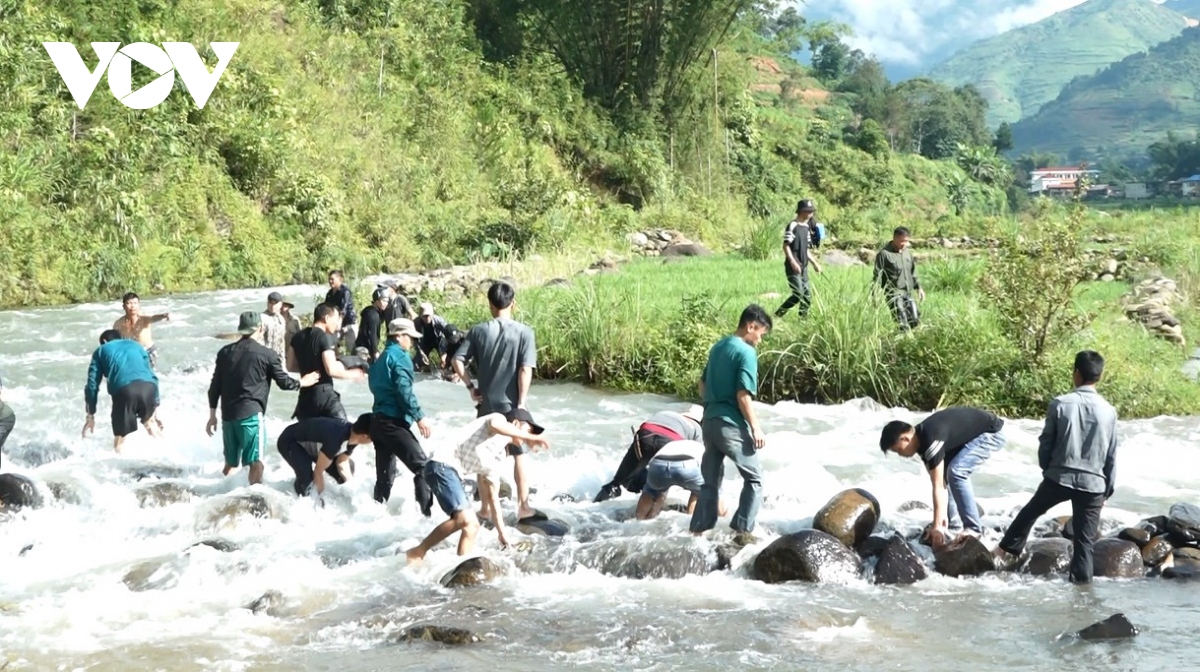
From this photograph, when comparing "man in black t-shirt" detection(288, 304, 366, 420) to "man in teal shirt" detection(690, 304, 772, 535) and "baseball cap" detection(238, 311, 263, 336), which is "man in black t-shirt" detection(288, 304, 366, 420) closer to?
A: "baseball cap" detection(238, 311, 263, 336)

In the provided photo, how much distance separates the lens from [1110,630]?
23.8ft

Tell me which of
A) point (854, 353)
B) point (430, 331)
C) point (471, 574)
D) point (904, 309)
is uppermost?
point (904, 309)

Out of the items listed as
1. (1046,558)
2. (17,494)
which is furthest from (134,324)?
(1046,558)

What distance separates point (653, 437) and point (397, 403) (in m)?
2.00

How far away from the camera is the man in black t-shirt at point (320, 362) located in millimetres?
9961

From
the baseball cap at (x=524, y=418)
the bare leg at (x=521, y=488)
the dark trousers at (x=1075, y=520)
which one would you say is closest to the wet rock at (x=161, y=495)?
the bare leg at (x=521, y=488)

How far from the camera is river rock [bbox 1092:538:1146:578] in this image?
8547 millimetres

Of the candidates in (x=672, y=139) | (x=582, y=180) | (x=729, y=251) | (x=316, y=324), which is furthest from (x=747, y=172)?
(x=316, y=324)

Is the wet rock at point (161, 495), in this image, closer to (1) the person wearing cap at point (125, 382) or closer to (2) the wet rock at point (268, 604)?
(1) the person wearing cap at point (125, 382)

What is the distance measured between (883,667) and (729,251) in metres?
25.3

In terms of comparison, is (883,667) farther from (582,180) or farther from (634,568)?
(582,180)

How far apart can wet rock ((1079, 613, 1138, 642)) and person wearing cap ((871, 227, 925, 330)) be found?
731 cm

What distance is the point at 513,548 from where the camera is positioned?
913 centimetres

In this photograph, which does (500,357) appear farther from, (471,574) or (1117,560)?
(1117,560)
